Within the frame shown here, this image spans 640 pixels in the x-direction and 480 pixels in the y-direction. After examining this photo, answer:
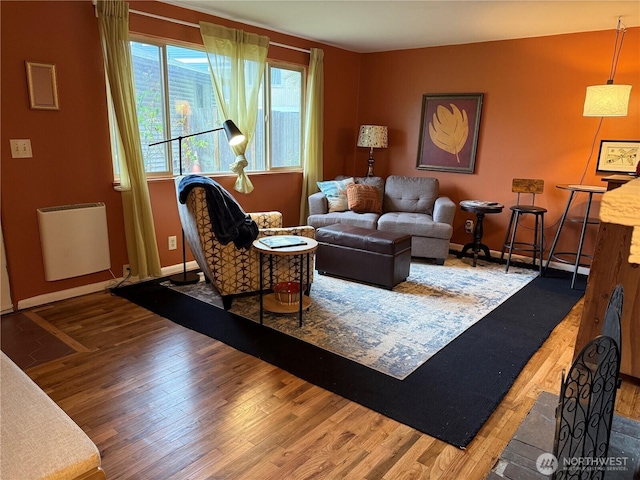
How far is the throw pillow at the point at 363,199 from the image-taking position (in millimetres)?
4781

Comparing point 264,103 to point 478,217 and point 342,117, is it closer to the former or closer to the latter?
point 342,117

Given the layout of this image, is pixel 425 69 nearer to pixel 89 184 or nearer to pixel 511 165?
pixel 511 165

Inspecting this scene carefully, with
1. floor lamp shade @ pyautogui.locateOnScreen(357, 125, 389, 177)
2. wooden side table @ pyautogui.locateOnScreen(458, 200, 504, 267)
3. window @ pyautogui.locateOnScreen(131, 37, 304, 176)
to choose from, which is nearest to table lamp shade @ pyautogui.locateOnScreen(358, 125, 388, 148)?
floor lamp shade @ pyautogui.locateOnScreen(357, 125, 389, 177)

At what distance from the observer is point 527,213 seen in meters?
4.39

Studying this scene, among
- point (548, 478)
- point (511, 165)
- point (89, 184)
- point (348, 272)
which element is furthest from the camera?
point (511, 165)

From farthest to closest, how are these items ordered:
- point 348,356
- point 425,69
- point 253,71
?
point 425,69, point 253,71, point 348,356

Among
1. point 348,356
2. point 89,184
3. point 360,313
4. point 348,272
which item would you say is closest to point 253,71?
point 89,184

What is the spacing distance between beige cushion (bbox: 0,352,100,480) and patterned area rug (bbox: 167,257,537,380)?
165 cm

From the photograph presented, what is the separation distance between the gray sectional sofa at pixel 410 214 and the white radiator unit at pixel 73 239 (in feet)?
6.67

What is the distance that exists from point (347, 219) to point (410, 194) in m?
0.93

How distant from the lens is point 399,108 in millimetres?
5387

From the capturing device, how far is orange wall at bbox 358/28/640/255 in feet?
13.5

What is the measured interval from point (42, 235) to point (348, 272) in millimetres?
2372

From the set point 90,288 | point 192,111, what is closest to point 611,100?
point 192,111
